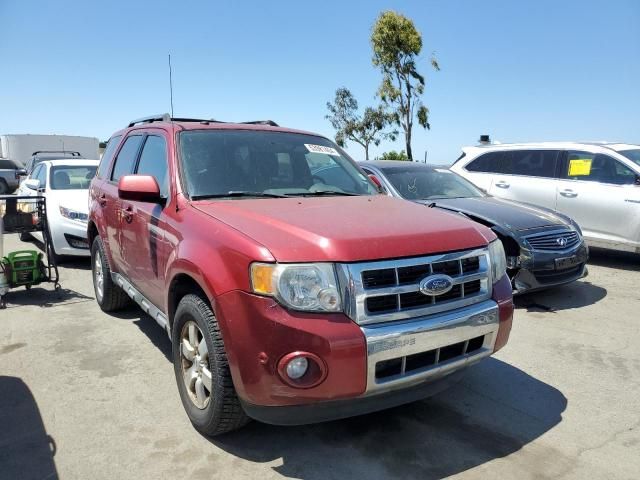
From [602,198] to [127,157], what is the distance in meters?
6.66

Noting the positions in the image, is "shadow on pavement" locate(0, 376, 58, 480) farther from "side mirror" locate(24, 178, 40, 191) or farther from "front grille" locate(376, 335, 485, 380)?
"side mirror" locate(24, 178, 40, 191)

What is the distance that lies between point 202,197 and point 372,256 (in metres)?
1.35

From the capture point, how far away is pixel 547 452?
9.09ft

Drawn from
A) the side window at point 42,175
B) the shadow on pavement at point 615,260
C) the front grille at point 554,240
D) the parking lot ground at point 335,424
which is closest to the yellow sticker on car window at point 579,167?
the shadow on pavement at point 615,260

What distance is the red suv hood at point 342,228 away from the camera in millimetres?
2387

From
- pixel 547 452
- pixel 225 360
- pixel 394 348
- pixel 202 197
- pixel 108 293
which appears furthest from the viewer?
pixel 108 293

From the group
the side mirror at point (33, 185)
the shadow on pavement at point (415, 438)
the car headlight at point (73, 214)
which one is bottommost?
the shadow on pavement at point (415, 438)

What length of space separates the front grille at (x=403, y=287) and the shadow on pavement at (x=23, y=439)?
72.4 inches

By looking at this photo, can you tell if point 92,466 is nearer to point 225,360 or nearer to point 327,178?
point 225,360

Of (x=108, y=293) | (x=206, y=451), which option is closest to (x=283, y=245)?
(x=206, y=451)

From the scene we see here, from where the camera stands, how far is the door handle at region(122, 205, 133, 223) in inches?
156

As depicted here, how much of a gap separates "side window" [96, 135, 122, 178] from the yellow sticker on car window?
6678mm

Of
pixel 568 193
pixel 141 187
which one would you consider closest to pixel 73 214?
pixel 141 187

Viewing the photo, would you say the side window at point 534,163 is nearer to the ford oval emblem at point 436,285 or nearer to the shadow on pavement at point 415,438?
the shadow on pavement at point 415,438
